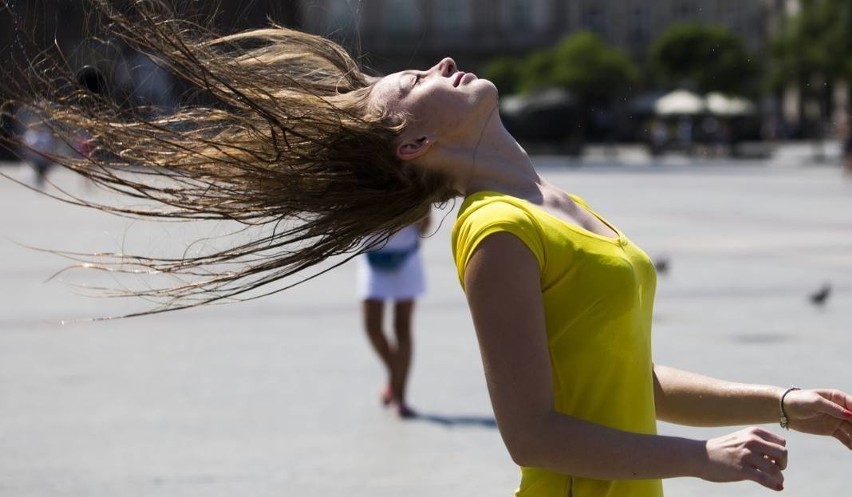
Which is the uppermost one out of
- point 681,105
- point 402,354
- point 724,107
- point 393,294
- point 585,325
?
point 585,325

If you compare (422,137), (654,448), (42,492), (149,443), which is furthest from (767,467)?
(149,443)

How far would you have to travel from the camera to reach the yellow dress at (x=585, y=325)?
6.95ft

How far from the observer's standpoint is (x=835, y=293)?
35.8 ft

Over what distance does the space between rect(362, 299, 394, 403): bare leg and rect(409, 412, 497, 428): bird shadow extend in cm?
31

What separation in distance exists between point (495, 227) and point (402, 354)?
506 cm

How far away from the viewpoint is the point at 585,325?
214 centimetres

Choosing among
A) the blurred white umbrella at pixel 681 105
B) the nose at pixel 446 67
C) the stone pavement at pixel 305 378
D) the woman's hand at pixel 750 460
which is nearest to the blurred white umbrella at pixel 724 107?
the blurred white umbrella at pixel 681 105

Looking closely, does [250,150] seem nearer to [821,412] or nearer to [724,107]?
[821,412]

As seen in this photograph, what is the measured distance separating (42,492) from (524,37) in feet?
231

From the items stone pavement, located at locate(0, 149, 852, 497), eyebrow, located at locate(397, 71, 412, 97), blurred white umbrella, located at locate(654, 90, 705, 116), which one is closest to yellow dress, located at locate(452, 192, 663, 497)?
eyebrow, located at locate(397, 71, 412, 97)

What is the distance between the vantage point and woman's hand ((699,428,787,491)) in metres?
1.93

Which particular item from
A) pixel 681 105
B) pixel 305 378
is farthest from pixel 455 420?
pixel 681 105

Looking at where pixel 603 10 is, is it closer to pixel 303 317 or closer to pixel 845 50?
pixel 845 50

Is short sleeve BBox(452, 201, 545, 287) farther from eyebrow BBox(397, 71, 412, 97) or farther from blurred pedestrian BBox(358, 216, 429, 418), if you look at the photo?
blurred pedestrian BBox(358, 216, 429, 418)
